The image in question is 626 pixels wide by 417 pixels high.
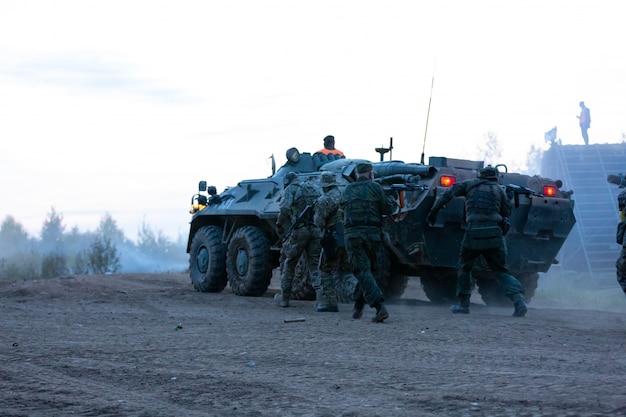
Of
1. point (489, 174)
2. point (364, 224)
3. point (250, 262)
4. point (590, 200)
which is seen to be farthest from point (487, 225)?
point (590, 200)

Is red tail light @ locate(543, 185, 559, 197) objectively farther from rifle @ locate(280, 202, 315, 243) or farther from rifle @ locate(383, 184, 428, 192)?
rifle @ locate(280, 202, 315, 243)

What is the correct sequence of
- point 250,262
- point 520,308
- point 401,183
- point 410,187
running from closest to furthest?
1. point 520,308
2. point 410,187
3. point 401,183
4. point 250,262

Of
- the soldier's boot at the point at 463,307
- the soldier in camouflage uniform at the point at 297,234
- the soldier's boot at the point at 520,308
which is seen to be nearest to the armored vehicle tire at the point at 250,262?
the soldier in camouflage uniform at the point at 297,234

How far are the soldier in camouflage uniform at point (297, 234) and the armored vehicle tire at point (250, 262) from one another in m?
1.80

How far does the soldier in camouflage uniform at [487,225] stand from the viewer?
A: 34.3ft

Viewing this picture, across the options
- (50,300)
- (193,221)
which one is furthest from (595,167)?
(50,300)

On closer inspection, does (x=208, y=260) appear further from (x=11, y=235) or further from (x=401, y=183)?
(x=11, y=235)

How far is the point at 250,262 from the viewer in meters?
14.1

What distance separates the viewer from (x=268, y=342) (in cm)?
806

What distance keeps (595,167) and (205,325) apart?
17.0m

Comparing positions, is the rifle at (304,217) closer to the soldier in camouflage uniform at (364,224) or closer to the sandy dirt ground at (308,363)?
the sandy dirt ground at (308,363)

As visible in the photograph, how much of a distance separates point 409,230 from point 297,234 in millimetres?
1352

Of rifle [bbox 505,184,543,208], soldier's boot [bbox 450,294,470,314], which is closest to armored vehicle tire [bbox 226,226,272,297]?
rifle [bbox 505,184,543,208]

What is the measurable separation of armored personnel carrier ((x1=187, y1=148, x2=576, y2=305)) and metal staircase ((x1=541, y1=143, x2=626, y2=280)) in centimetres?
805
